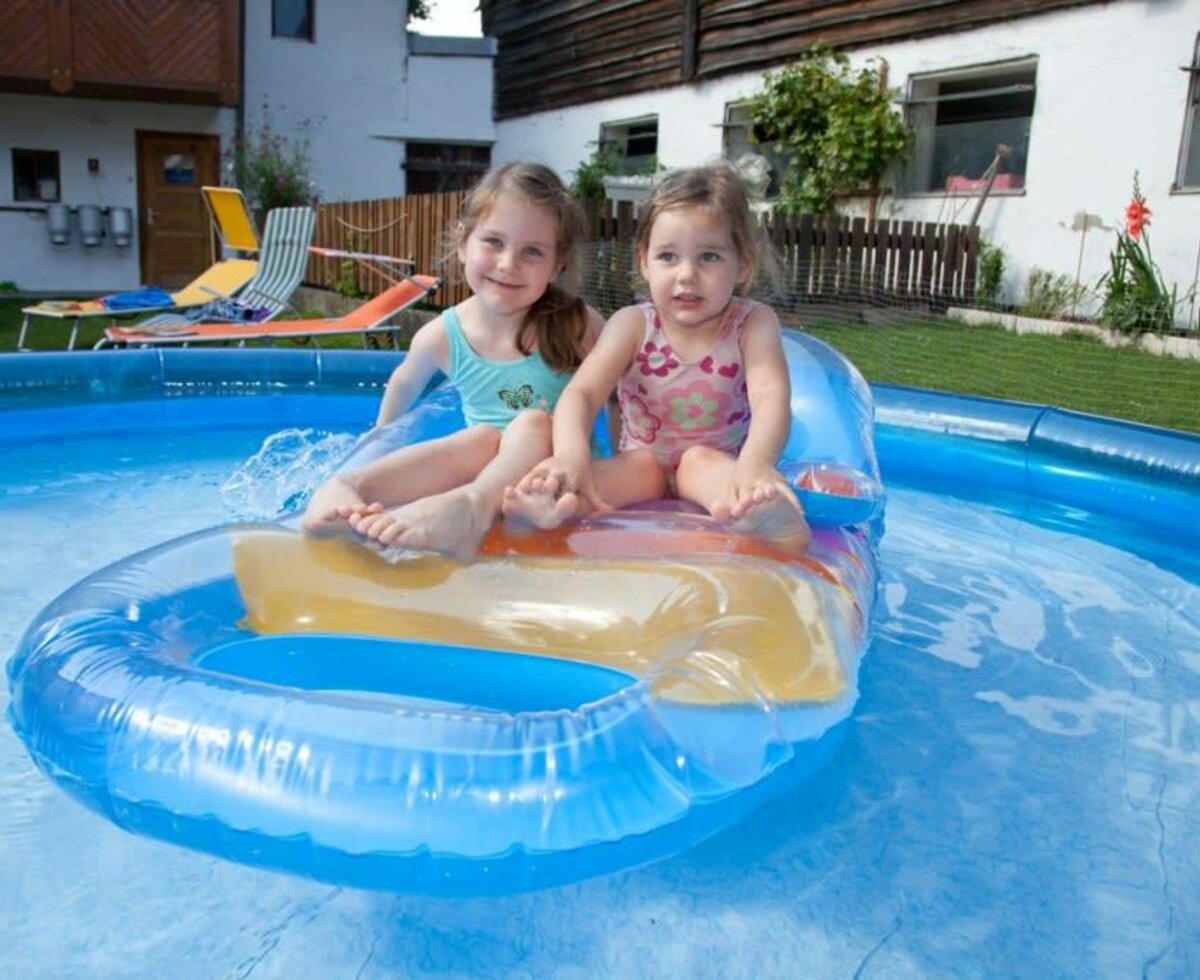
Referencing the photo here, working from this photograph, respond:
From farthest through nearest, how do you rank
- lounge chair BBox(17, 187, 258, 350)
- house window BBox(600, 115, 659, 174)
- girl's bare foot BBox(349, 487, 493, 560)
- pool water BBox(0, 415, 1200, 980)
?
house window BBox(600, 115, 659, 174) < lounge chair BBox(17, 187, 258, 350) < girl's bare foot BBox(349, 487, 493, 560) < pool water BBox(0, 415, 1200, 980)

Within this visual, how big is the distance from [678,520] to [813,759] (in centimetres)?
55

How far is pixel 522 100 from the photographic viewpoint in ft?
47.5

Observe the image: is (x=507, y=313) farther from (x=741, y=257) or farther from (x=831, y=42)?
(x=831, y=42)

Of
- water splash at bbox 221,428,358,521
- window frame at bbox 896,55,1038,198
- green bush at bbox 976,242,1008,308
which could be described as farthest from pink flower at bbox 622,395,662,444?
window frame at bbox 896,55,1038,198

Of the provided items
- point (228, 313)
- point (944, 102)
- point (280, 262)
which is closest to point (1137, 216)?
point (944, 102)

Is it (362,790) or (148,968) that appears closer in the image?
(362,790)

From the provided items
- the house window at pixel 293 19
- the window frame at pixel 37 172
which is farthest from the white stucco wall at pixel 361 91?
the window frame at pixel 37 172

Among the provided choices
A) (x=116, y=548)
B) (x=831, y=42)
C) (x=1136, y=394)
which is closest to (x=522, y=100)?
(x=831, y=42)

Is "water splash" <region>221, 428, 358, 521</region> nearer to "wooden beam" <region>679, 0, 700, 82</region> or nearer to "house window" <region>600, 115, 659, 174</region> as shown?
"wooden beam" <region>679, 0, 700, 82</region>

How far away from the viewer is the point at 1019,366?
20.4ft

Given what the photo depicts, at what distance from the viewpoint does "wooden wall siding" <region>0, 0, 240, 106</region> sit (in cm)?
1113

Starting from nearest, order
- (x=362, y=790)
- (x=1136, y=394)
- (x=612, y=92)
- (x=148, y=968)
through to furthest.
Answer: (x=362, y=790) < (x=148, y=968) < (x=1136, y=394) < (x=612, y=92)

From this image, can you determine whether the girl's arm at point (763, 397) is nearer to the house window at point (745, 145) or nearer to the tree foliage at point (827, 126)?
the tree foliage at point (827, 126)

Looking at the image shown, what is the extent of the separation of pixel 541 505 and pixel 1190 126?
7.01 metres
